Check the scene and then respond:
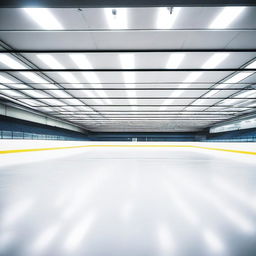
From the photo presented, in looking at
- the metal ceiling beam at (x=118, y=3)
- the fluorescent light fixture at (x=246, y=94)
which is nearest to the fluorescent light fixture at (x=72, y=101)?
the metal ceiling beam at (x=118, y=3)

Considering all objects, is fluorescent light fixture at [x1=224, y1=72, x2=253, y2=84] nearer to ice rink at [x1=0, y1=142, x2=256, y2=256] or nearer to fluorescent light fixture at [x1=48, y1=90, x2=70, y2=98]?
ice rink at [x1=0, y1=142, x2=256, y2=256]

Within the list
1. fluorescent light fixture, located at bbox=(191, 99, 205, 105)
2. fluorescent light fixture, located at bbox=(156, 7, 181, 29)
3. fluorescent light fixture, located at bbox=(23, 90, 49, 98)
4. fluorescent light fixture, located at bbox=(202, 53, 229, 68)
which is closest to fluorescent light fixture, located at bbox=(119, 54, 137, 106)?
fluorescent light fixture, located at bbox=(156, 7, 181, 29)

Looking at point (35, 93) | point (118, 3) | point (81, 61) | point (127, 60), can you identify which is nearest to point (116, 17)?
point (118, 3)

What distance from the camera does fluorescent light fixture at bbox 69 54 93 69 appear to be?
5.43 meters

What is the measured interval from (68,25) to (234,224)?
4665mm

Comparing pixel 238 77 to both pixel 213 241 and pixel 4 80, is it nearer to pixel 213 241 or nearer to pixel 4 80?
pixel 213 241

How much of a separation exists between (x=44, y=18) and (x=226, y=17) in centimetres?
386

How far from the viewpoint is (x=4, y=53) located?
5207mm

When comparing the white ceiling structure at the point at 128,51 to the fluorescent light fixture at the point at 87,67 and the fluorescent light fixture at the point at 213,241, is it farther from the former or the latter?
the fluorescent light fixture at the point at 213,241

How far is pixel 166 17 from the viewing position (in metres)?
3.76

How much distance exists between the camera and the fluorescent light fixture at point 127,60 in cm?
534

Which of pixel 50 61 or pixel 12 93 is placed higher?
pixel 50 61

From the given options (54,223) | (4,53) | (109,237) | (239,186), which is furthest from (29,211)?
(4,53)

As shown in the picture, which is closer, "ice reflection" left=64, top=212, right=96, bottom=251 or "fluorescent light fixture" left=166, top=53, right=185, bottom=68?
"ice reflection" left=64, top=212, right=96, bottom=251
